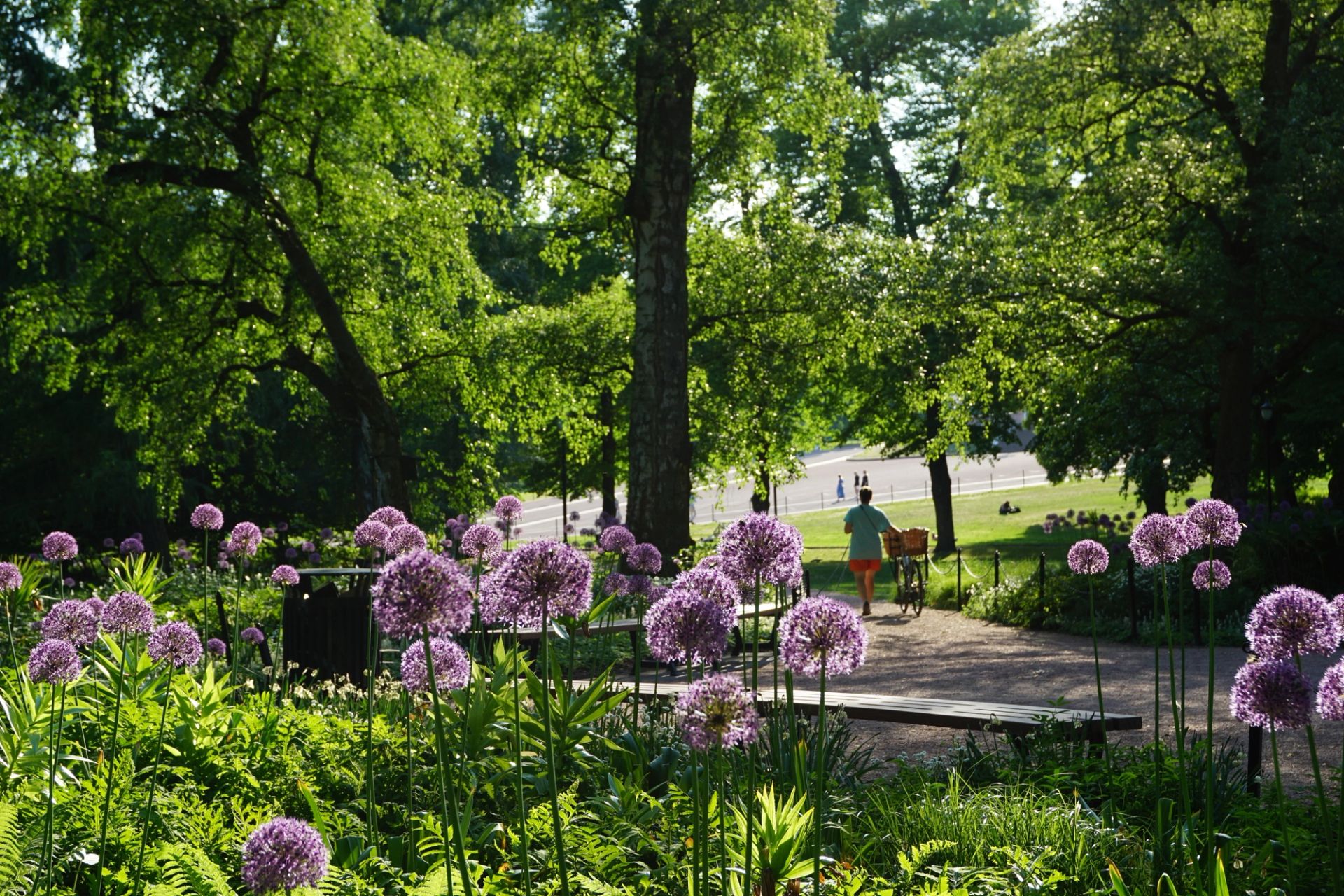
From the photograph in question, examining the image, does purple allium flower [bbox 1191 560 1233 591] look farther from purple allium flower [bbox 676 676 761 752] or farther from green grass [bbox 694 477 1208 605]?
green grass [bbox 694 477 1208 605]

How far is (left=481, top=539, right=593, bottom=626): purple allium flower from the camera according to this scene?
2.74m

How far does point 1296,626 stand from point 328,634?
7190 mm

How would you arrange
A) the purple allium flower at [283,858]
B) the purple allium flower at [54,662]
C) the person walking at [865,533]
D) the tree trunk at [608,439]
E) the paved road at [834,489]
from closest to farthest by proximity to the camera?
1. the purple allium flower at [283,858]
2. the purple allium flower at [54,662]
3. the person walking at [865,533]
4. the tree trunk at [608,439]
5. the paved road at [834,489]

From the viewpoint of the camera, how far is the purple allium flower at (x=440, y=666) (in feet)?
11.9

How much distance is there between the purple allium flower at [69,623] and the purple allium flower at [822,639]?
2.30m

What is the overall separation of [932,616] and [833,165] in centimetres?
788

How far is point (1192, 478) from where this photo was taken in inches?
850

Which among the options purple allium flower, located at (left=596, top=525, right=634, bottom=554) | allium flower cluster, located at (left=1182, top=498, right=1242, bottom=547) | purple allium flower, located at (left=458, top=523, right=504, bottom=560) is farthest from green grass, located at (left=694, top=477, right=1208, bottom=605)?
purple allium flower, located at (left=458, top=523, right=504, bottom=560)

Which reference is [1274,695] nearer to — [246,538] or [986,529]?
[246,538]

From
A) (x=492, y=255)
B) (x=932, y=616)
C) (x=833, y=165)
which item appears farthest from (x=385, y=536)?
(x=492, y=255)

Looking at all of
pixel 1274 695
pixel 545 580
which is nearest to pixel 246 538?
pixel 545 580

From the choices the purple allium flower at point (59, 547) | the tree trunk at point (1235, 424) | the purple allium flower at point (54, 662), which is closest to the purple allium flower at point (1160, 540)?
the purple allium flower at point (54, 662)

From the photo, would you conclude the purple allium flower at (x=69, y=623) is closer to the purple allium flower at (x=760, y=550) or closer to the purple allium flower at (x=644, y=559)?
the purple allium flower at (x=760, y=550)

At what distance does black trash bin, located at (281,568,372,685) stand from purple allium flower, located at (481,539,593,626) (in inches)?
248
